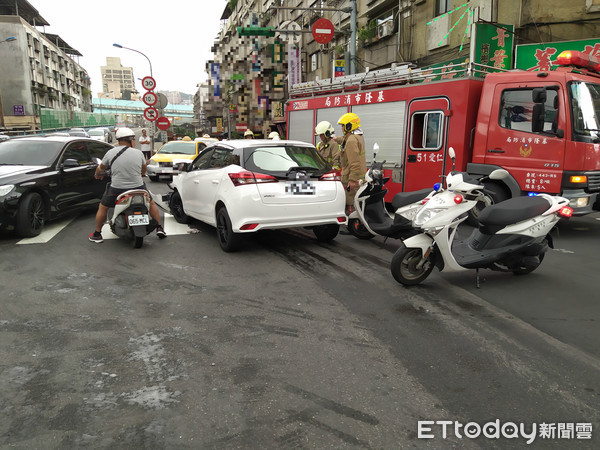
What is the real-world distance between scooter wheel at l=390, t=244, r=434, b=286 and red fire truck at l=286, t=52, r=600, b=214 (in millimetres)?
3199

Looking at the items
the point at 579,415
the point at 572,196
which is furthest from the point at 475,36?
the point at 579,415

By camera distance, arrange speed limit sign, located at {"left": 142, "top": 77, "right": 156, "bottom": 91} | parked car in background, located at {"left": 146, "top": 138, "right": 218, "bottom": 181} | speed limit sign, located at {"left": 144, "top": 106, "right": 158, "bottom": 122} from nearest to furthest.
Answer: parked car in background, located at {"left": 146, "top": 138, "right": 218, "bottom": 181} < speed limit sign, located at {"left": 142, "top": 77, "right": 156, "bottom": 91} < speed limit sign, located at {"left": 144, "top": 106, "right": 158, "bottom": 122}

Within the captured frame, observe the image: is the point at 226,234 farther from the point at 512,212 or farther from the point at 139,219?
the point at 512,212

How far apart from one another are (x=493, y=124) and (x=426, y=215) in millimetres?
3588

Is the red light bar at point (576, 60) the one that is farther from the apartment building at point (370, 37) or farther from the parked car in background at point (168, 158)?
the parked car in background at point (168, 158)

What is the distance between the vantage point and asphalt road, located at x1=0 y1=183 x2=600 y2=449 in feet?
8.45

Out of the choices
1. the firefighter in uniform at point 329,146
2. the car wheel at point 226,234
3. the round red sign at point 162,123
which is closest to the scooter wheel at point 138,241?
the car wheel at point 226,234

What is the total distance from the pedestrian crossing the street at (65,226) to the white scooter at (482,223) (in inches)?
166

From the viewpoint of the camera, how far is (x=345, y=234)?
790cm

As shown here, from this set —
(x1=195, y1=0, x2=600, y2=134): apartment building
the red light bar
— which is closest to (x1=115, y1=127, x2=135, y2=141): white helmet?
(x1=195, y1=0, x2=600, y2=134): apartment building

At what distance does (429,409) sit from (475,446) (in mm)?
354

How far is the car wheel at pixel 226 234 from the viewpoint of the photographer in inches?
249

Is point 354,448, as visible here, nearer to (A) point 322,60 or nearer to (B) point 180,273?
(B) point 180,273

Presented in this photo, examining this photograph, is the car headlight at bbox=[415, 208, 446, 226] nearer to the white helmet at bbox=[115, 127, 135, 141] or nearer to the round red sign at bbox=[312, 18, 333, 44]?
the white helmet at bbox=[115, 127, 135, 141]
